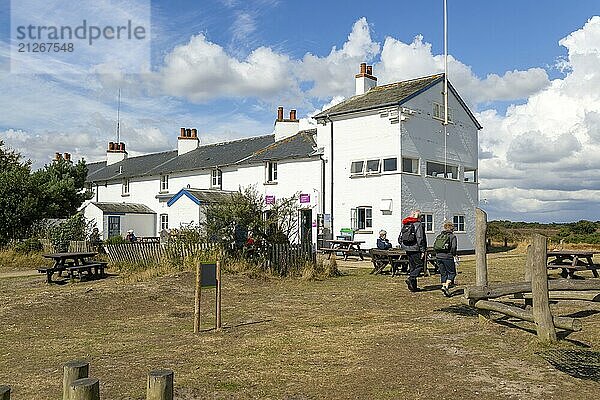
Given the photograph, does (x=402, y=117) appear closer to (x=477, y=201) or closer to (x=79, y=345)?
(x=477, y=201)

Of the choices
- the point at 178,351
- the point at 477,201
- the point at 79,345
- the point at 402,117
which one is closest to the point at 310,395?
the point at 178,351

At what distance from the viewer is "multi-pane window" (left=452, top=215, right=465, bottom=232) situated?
99.1ft

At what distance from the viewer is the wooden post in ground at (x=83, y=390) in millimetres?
4027

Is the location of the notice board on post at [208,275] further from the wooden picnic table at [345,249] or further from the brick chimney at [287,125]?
the brick chimney at [287,125]

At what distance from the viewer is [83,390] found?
159 inches

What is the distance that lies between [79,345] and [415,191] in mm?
20875

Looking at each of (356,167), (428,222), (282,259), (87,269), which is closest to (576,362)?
(282,259)

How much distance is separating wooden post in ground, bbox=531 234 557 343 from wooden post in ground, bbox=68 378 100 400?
20.8ft

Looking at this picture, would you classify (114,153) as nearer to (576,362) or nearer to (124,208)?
(124,208)

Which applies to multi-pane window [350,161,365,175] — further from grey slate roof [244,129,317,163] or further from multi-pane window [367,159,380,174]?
grey slate roof [244,129,317,163]

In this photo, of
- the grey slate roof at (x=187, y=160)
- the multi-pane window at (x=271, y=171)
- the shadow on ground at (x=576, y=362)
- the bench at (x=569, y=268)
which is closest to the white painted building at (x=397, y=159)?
the multi-pane window at (x=271, y=171)

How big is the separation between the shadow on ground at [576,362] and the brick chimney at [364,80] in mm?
24912

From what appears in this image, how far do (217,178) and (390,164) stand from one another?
12404mm

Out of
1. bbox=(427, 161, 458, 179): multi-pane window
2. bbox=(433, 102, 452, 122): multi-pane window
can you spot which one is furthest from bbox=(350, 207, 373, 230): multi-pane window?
bbox=(433, 102, 452, 122): multi-pane window
